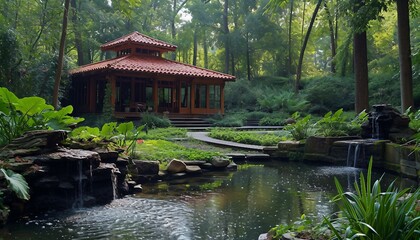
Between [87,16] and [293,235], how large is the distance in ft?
88.5

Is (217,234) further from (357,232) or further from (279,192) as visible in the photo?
(279,192)

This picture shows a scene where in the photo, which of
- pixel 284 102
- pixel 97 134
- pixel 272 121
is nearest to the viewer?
pixel 97 134

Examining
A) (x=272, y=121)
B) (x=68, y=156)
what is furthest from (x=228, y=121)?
(x=68, y=156)

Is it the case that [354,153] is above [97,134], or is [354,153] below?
below

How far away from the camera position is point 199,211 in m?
6.27

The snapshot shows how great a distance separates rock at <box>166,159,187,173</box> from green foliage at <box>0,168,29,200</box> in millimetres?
3812

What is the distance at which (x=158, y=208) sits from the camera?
6.47 meters

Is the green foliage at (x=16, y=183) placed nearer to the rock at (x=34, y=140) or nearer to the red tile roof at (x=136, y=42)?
the rock at (x=34, y=140)

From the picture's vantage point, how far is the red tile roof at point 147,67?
20.5m

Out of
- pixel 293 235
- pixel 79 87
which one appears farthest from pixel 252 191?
pixel 79 87

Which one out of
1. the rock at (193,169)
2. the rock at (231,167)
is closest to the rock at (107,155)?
the rock at (193,169)

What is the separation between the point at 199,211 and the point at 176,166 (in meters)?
3.09

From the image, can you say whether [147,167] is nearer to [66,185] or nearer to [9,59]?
[66,185]

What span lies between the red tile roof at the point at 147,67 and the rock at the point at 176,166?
11.7 m
